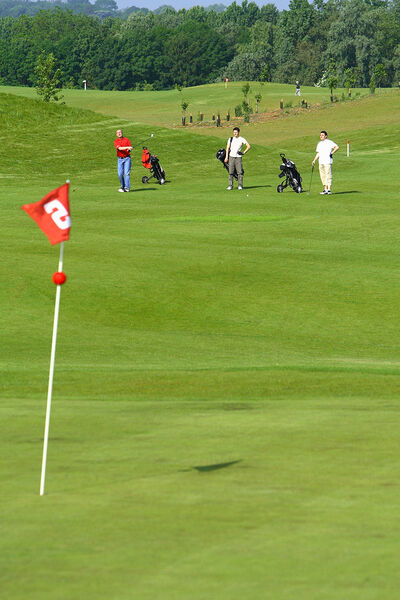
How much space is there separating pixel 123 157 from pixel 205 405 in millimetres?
29851

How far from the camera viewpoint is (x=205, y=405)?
43.5 feet

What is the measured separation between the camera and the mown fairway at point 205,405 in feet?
22.5

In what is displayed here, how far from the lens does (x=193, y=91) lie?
178625 mm

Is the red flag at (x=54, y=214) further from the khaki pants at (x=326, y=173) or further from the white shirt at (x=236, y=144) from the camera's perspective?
the white shirt at (x=236, y=144)

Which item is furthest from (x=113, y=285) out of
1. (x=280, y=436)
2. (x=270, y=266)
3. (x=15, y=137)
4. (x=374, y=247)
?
(x=15, y=137)

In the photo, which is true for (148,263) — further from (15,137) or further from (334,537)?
(15,137)

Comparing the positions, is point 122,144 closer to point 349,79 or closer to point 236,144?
point 236,144

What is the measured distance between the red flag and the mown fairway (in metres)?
2.12

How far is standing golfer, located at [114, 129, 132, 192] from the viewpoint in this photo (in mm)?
41500

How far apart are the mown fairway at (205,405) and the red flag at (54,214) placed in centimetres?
212

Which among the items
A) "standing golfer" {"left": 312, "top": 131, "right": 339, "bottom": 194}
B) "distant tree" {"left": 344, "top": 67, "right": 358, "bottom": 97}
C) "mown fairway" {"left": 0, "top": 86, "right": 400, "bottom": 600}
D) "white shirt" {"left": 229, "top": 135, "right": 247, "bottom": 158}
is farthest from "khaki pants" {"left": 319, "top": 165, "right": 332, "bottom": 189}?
"distant tree" {"left": 344, "top": 67, "right": 358, "bottom": 97}

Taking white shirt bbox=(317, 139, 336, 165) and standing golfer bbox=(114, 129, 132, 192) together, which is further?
standing golfer bbox=(114, 129, 132, 192)

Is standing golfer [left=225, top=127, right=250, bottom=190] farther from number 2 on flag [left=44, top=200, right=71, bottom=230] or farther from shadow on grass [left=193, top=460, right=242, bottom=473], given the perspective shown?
shadow on grass [left=193, top=460, right=242, bottom=473]

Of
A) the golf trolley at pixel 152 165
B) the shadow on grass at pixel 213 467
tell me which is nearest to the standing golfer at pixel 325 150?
the golf trolley at pixel 152 165
